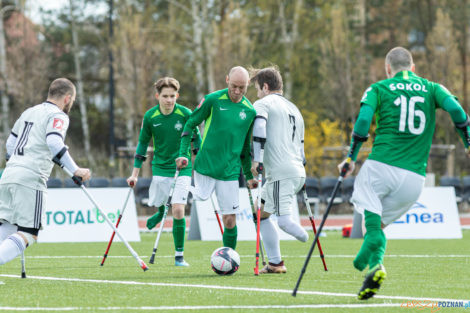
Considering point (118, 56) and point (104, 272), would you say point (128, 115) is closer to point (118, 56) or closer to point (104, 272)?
point (118, 56)

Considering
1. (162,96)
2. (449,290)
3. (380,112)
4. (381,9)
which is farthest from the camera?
(381,9)

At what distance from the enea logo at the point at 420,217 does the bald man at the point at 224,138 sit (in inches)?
304

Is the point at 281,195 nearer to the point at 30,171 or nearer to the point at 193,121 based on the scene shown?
the point at 193,121

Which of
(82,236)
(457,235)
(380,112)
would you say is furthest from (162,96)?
(457,235)

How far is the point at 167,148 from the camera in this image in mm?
11750

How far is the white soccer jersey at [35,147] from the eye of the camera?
820cm

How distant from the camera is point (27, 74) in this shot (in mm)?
35500

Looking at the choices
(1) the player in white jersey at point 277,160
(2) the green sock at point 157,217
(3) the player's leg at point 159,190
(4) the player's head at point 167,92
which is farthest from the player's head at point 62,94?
(2) the green sock at point 157,217

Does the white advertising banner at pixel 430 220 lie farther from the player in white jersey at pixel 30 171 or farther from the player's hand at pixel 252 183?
the player in white jersey at pixel 30 171

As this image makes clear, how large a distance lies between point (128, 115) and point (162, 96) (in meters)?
23.7

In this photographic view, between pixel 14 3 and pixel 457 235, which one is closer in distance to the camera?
pixel 457 235

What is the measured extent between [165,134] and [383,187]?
4974 millimetres

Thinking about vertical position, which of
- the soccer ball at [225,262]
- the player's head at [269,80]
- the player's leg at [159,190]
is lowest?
the soccer ball at [225,262]

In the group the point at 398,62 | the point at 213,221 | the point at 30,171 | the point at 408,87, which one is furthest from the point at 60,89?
the point at 213,221
